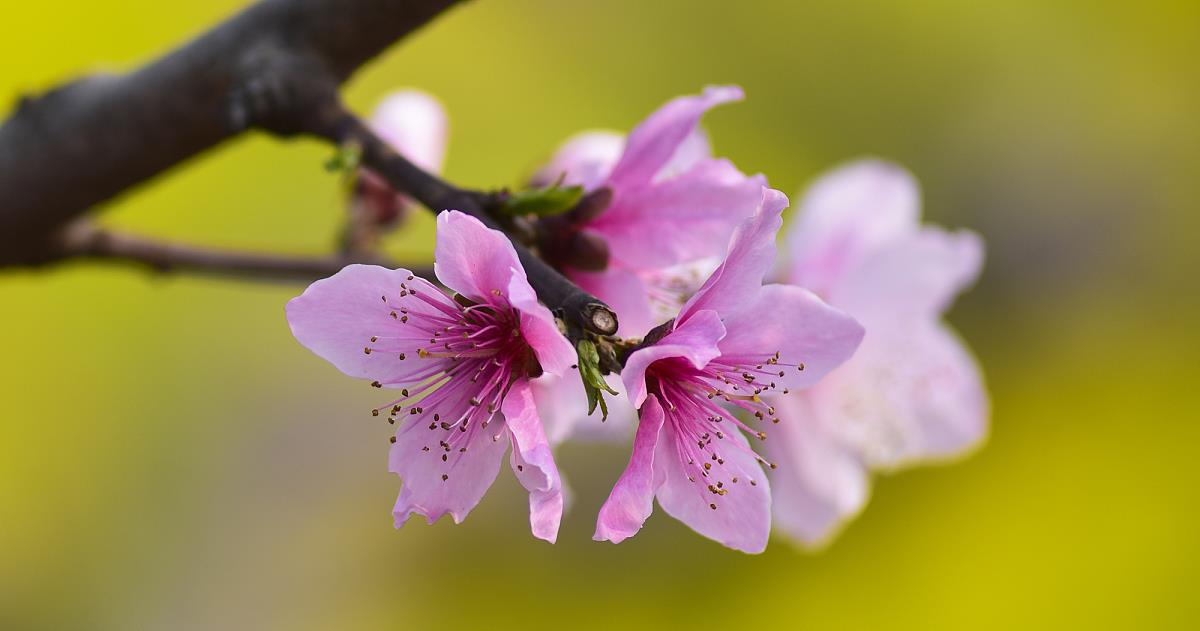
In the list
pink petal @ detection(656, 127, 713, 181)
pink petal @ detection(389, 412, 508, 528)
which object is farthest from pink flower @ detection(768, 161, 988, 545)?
pink petal @ detection(389, 412, 508, 528)

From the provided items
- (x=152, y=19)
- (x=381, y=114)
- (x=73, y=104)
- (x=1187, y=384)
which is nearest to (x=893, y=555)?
(x=1187, y=384)

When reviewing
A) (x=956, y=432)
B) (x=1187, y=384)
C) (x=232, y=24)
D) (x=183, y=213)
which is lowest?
(x=183, y=213)

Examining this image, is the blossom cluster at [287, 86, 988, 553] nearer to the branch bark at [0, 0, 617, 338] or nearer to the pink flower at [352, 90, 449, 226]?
the branch bark at [0, 0, 617, 338]

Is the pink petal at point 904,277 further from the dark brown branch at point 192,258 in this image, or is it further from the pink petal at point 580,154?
the dark brown branch at point 192,258

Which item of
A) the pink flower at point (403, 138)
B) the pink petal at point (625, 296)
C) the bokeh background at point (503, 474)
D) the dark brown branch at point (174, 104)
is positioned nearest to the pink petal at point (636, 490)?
the pink petal at point (625, 296)

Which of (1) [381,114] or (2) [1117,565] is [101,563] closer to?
(1) [381,114]
